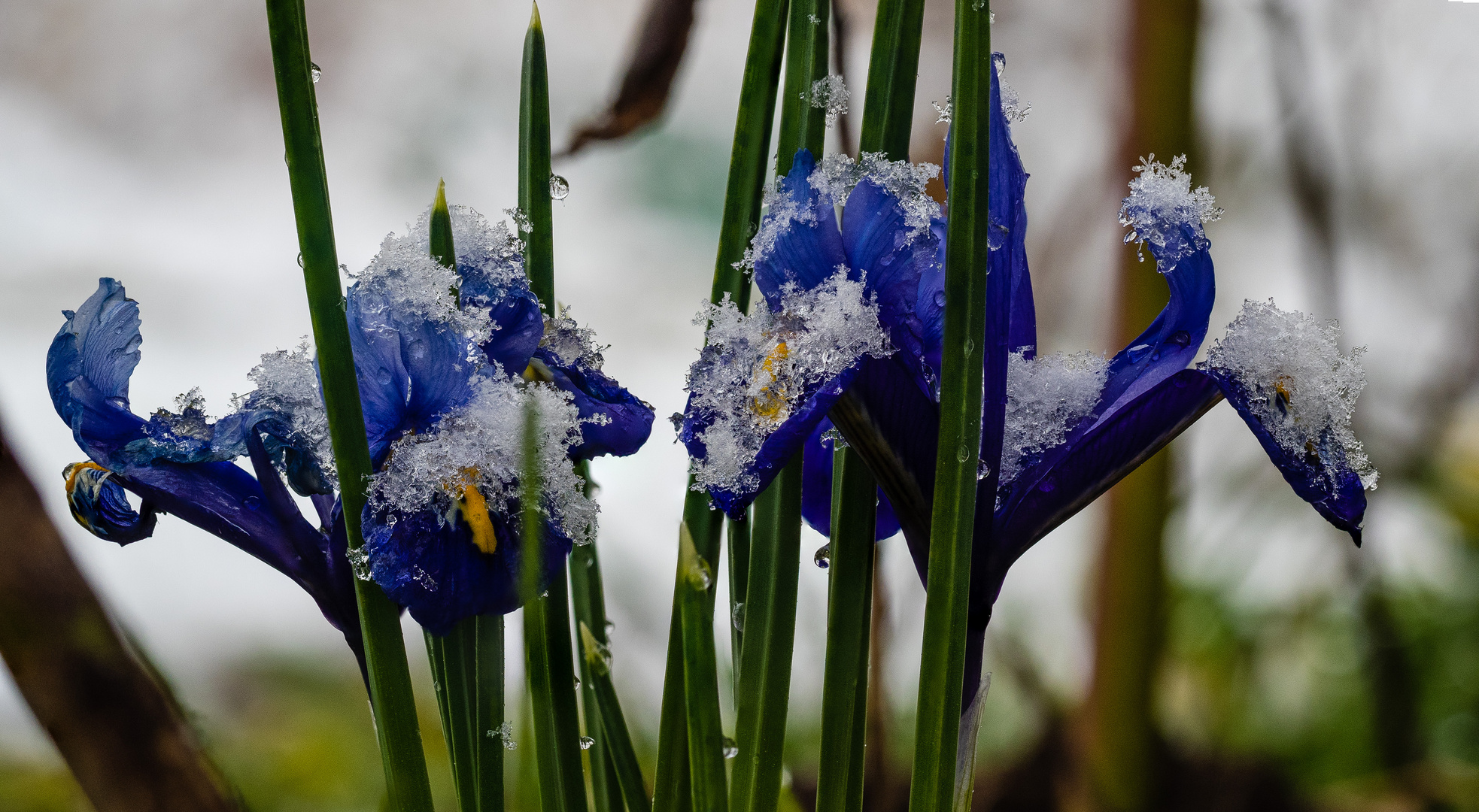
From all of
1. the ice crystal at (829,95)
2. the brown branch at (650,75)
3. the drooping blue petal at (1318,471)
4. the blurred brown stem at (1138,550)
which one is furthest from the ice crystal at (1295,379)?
the blurred brown stem at (1138,550)

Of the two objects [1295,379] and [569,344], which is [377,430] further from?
[1295,379]

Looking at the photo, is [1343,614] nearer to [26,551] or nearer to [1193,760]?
[1193,760]

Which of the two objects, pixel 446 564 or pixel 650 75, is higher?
pixel 650 75

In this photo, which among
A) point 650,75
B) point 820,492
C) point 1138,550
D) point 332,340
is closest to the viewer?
point 332,340

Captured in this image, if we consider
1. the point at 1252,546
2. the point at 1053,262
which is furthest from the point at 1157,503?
the point at 1053,262

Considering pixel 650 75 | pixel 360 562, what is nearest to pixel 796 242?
pixel 360 562

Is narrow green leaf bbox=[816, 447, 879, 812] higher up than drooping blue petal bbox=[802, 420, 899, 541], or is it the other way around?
drooping blue petal bbox=[802, 420, 899, 541]

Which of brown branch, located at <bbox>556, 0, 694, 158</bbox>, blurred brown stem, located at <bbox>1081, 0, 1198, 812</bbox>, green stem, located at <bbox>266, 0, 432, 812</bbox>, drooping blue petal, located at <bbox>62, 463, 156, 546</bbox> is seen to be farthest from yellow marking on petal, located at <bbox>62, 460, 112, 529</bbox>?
blurred brown stem, located at <bbox>1081, 0, 1198, 812</bbox>

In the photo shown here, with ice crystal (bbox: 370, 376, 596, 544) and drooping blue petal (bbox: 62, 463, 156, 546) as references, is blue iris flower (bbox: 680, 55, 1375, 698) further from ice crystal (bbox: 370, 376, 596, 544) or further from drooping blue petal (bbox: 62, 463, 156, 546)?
drooping blue petal (bbox: 62, 463, 156, 546)
